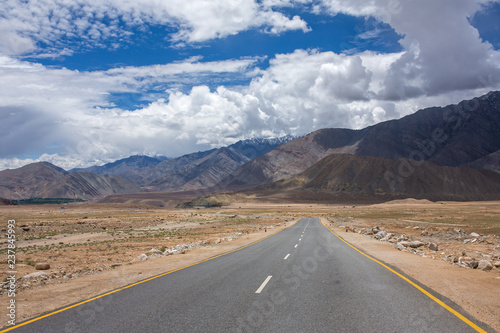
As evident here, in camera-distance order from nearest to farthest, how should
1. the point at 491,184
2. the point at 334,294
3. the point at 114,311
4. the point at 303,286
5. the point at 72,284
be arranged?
1. the point at 114,311
2. the point at 334,294
3. the point at 303,286
4. the point at 72,284
5. the point at 491,184

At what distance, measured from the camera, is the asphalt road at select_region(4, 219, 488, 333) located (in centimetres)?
699

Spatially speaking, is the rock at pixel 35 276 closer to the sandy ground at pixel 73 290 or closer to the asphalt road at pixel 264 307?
the sandy ground at pixel 73 290

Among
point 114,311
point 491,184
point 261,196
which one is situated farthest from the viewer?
point 261,196

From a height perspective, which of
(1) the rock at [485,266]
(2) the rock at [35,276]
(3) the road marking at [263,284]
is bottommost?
(1) the rock at [485,266]

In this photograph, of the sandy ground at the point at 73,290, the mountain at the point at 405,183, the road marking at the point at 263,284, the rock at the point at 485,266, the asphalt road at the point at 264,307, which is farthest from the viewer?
the mountain at the point at 405,183

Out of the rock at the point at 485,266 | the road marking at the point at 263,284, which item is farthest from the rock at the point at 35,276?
the rock at the point at 485,266

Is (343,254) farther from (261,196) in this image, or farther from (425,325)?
(261,196)

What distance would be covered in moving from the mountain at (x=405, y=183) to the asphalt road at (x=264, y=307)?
162m

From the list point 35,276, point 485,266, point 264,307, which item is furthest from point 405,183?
point 264,307

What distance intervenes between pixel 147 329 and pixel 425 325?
18.4 feet

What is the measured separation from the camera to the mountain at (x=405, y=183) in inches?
6422

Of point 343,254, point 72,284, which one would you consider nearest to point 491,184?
point 343,254

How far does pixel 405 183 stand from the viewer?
6855 inches

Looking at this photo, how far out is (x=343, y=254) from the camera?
1812 cm
